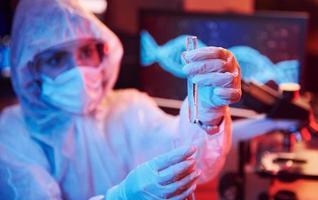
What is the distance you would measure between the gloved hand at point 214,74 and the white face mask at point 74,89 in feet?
1.33

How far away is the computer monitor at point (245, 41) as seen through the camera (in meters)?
1.37

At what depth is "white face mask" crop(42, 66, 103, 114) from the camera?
3.94 ft

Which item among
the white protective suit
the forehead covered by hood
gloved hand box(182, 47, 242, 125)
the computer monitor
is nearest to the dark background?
Answer: the computer monitor

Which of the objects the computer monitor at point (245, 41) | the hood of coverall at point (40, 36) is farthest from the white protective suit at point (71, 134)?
the computer monitor at point (245, 41)

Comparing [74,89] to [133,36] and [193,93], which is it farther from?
[133,36]

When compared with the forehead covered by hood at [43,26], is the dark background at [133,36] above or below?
below

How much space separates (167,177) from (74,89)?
1.42 feet

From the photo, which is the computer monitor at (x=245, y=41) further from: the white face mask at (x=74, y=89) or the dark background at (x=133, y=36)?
the white face mask at (x=74, y=89)

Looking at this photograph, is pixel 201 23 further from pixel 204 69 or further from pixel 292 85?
pixel 204 69

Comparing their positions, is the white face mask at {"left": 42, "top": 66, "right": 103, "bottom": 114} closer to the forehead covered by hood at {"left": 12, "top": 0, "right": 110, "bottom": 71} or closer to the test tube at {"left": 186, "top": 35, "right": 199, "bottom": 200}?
the forehead covered by hood at {"left": 12, "top": 0, "right": 110, "bottom": 71}

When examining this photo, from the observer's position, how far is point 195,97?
2.79ft

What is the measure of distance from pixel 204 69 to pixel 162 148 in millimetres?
441

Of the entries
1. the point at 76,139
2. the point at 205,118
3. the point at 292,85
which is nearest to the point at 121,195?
the point at 205,118

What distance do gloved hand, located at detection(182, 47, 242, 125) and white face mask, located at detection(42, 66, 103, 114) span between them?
0.41 m
